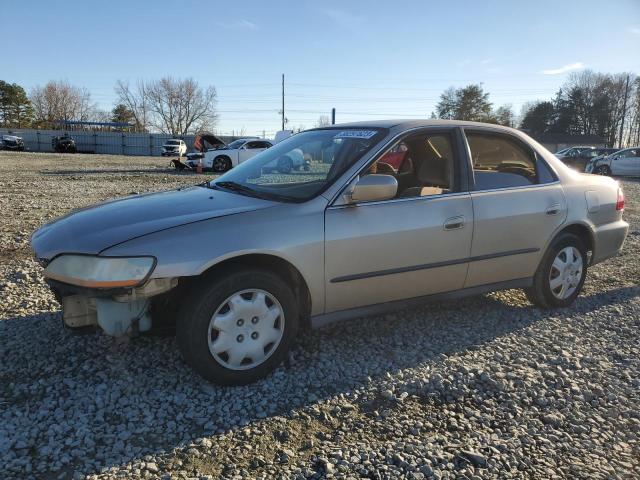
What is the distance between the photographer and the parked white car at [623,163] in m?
22.1

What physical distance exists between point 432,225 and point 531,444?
154 cm

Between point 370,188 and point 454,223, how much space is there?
795 millimetres

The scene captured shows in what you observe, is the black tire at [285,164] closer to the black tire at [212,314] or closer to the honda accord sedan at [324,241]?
the honda accord sedan at [324,241]

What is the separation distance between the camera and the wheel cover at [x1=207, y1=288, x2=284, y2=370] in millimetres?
2889

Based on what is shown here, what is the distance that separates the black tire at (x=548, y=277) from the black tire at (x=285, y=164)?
2.31m

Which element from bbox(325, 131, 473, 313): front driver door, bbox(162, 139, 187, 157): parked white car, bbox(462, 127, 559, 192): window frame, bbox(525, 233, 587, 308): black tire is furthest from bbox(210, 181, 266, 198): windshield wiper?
bbox(162, 139, 187, 157): parked white car

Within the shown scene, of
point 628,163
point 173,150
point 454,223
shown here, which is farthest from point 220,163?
point 173,150

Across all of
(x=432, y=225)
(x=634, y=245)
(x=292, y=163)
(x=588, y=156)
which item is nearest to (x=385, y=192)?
(x=432, y=225)

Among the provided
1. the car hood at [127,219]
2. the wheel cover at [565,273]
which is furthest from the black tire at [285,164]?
the wheel cover at [565,273]

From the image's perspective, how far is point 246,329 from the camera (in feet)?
9.71

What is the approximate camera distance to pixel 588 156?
26.9m

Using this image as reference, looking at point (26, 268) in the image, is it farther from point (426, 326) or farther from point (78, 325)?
point (426, 326)

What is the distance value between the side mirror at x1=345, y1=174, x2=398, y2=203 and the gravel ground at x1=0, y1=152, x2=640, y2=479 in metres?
1.11

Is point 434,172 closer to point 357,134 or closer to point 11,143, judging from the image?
point 357,134
